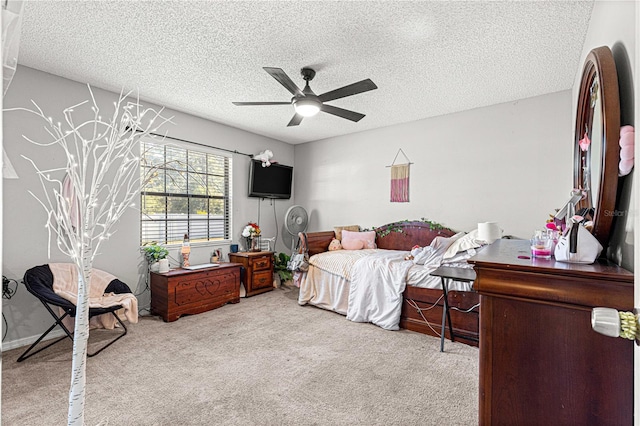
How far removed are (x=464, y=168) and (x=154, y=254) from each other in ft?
12.8

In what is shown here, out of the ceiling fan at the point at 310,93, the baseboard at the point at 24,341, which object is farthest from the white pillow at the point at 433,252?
the baseboard at the point at 24,341

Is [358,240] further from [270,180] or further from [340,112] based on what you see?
[340,112]

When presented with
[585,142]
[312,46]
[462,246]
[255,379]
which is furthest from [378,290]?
[312,46]

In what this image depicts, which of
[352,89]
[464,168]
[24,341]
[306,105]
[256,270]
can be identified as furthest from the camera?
[256,270]

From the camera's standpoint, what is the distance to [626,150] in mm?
1236

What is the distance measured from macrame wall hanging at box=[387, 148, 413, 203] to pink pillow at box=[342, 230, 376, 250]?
0.62m

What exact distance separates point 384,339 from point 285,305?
151cm

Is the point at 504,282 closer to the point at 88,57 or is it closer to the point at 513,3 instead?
the point at 513,3

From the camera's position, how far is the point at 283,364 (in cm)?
257

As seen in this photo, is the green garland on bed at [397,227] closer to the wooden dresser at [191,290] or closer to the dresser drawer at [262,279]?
the dresser drawer at [262,279]

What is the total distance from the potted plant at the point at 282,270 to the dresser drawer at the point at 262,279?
0.85 ft

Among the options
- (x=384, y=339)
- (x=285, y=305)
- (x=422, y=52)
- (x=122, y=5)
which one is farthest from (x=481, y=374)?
(x=285, y=305)

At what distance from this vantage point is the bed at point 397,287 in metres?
3.09

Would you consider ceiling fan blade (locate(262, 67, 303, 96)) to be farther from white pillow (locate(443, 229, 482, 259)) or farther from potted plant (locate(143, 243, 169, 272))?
potted plant (locate(143, 243, 169, 272))
